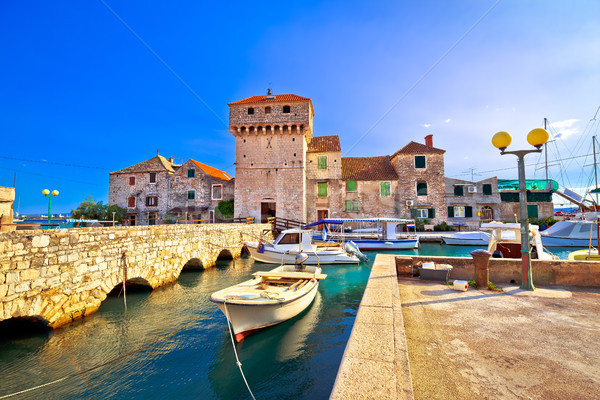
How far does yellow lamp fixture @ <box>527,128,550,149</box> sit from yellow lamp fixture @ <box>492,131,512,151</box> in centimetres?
34

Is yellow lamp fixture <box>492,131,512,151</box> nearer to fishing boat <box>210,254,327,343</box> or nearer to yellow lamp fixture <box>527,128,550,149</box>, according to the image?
yellow lamp fixture <box>527,128,550,149</box>

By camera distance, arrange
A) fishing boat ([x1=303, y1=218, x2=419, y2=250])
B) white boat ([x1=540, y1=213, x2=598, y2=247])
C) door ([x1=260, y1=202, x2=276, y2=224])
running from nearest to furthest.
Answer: fishing boat ([x1=303, y1=218, x2=419, y2=250]), white boat ([x1=540, y1=213, x2=598, y2=247]), door ([x1=260, y1=202, x2=276, y2=224])

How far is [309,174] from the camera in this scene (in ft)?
89.3

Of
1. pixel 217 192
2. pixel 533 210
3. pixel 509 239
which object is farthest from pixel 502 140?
pixel 533 210

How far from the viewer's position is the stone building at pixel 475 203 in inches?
1118

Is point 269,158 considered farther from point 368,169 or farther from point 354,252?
point 354,252

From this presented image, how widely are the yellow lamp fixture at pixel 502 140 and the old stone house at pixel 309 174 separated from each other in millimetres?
19858

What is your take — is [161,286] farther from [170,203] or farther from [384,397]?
[170,203]

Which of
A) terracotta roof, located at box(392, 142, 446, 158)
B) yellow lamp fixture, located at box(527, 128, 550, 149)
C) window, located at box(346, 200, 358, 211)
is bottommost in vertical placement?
window, located at box(346, 200, 358, 211)

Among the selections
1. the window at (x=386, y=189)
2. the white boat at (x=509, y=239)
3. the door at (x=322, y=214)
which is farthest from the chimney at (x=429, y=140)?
the white boat at (x=509, y=239)

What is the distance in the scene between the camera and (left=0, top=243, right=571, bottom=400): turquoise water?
4644 millimetres

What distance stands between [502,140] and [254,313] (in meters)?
6.76

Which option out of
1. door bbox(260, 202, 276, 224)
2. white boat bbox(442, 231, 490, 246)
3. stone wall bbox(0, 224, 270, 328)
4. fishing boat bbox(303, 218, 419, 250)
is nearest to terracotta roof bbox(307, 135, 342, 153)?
door bbox(260, 202, 276, 224)

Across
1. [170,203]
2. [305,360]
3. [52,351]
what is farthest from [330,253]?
[170,203]
